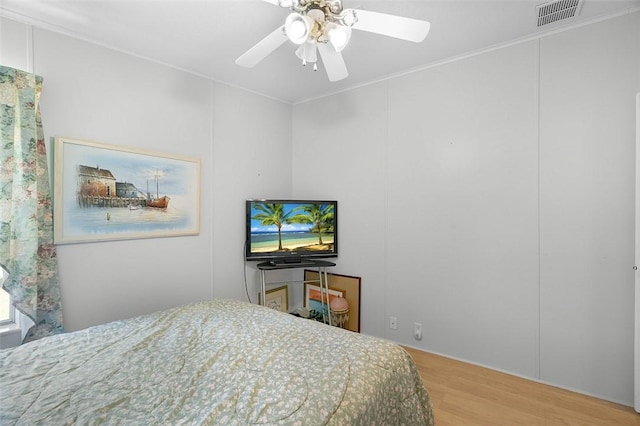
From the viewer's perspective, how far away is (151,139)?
2539mm

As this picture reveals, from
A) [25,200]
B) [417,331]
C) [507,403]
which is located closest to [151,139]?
[25,200]

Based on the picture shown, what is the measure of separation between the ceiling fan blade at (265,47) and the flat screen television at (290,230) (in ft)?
4.99

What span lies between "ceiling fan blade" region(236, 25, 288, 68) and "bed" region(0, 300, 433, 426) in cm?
155

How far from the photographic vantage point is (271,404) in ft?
3.54

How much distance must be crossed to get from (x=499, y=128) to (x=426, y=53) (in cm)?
86

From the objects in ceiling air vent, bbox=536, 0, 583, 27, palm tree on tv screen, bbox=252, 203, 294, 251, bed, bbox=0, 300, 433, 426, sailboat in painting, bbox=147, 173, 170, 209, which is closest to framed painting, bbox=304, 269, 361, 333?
palm tree on tv screen, bbox=252, 203, 294, 251

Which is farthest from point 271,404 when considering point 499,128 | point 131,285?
point 499,128

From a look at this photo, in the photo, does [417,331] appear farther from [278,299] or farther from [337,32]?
[337,32]

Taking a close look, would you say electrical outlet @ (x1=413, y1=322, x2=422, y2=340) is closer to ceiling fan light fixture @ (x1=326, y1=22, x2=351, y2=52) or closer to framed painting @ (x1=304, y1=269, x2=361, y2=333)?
framed painting @ (x1=304, y1=269, x2=361, y2=333)

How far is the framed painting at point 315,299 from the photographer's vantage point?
3.30 meters

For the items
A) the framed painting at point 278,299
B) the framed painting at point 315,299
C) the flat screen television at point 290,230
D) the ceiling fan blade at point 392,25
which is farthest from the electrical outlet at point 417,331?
the ceiling fan blade at point 392,25

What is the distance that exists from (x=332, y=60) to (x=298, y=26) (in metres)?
0.40

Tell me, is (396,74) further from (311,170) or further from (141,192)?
(141,192)

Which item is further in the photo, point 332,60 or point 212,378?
point 332,60
